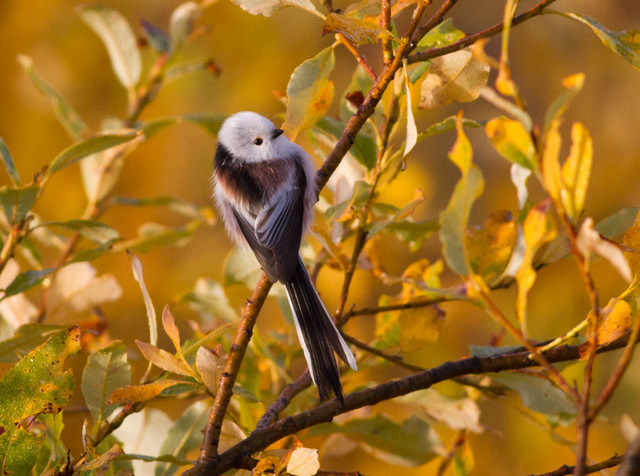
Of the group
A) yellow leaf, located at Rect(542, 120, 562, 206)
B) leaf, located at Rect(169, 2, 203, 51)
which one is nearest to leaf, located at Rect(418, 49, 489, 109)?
yellow leaf, located at Rect(542, 120, 562, 206)

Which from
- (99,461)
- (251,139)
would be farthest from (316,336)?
(251,139)

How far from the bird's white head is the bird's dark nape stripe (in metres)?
0.37

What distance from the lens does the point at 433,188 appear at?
2.26 m

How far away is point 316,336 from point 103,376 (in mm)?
289

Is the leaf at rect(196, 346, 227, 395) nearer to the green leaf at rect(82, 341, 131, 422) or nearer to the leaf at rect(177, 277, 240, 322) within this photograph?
the green leaf at rect(82, 341, 131, 422)

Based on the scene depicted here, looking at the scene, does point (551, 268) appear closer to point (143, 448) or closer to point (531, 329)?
point (531, 329)

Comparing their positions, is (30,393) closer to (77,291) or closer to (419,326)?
(77,291)

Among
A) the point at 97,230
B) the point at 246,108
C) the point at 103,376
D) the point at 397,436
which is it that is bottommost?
the point at 397,436

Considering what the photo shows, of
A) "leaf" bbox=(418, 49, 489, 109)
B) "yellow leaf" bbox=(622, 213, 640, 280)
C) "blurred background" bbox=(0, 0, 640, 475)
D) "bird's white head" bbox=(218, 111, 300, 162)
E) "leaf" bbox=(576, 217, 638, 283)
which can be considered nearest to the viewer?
"leaf" bbox=(576, 217, 638, 283)

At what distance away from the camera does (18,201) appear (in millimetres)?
946

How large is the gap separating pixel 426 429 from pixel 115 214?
159cm

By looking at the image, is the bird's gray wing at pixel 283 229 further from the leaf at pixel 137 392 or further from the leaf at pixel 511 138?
the leaf at pixel 511 138

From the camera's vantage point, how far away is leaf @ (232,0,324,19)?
2.47ft

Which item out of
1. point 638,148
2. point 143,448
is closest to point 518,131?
point 143,448
